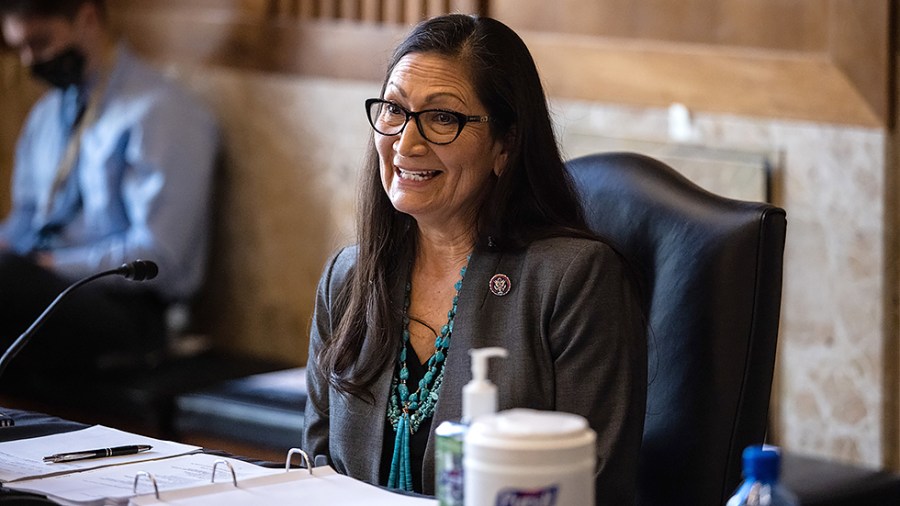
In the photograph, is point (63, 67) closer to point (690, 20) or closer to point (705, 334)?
point (690, 20)

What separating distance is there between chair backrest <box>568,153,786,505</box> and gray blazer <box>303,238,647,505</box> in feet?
0.30

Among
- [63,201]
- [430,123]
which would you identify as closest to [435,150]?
[430,123]

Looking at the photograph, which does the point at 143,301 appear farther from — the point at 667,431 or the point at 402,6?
the point at 667,431

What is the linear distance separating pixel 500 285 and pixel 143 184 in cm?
216

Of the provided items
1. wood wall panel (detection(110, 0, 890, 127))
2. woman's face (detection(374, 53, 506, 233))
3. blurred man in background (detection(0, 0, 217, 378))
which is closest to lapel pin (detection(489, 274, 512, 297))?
woman's face (detection(374, 53, 506, 233))

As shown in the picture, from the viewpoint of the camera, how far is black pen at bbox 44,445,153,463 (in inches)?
63.2

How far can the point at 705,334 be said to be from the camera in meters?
1.76

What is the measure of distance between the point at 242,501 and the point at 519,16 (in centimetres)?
209

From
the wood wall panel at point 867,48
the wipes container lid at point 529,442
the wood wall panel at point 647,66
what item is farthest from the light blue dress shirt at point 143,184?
the wipes container lid at point 529,442

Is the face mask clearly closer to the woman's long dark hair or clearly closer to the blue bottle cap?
the woman's long dark hair

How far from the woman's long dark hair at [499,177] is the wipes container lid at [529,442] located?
26.7 inches

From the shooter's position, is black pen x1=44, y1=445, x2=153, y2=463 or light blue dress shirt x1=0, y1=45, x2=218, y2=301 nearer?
black pen x1=44, y1=445, x2=153, y2=463

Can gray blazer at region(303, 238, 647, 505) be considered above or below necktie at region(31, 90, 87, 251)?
above

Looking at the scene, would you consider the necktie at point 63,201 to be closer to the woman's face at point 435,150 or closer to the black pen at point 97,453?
the woman's face at point 435,150
